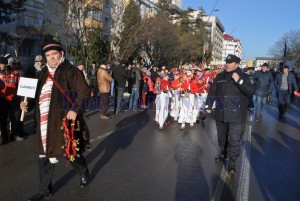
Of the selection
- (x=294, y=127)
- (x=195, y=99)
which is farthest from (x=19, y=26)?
(x=294, y=127)

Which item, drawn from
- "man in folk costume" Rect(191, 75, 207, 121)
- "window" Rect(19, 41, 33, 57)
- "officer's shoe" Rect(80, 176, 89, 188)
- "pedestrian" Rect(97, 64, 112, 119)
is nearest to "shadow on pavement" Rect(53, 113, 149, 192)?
"officer's shoe" Rect(80, 176, 89, 188)

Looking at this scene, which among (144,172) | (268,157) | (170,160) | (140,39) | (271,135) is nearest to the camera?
(144,172)

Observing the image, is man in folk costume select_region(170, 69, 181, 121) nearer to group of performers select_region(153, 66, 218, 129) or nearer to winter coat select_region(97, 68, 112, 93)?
group of performers select_region(153, 66, 218, 129)

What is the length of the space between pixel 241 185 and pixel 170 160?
5.70 feet

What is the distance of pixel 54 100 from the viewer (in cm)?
461

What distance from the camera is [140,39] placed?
28531 millimetres

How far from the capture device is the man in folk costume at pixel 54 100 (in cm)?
462

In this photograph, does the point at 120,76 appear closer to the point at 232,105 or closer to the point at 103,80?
the point at 103,80

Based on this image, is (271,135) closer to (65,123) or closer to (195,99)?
(195,99)

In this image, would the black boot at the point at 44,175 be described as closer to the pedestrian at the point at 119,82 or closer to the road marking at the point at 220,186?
the road marking at the point at 220,186

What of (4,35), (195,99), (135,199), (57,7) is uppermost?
(57,7)

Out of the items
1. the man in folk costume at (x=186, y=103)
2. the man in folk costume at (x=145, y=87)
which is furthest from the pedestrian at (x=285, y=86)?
the man in folk costume at (x=145, y=87)

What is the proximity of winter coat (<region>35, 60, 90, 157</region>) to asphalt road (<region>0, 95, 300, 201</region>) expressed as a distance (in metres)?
0.80

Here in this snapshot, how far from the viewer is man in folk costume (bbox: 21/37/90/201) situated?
182 inches
